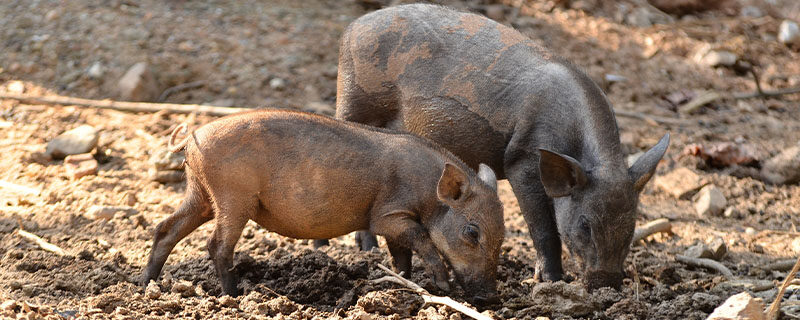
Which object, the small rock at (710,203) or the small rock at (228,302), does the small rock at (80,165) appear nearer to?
the small rock at (228,302)

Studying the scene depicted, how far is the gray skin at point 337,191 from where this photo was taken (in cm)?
500

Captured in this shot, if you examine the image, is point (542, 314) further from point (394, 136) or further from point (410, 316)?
point (394, 136)

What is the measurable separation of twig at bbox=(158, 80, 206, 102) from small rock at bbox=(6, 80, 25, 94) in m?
1.33

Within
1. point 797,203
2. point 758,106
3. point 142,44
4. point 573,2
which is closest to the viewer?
point 797,203

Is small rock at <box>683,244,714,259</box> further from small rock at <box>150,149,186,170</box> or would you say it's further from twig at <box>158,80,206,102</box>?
twig at <box>158,80,206,102</box>

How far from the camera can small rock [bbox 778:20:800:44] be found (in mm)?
12258

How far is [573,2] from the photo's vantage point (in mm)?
12445

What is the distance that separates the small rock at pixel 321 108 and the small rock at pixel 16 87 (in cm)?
279

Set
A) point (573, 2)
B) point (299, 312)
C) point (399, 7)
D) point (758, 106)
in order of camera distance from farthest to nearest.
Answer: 1. point (573, 2)
2. point (758, 106)
3. point (399, 7)
4. point (299, 312)

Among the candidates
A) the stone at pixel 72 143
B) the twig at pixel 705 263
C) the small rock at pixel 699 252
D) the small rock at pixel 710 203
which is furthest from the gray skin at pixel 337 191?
the small rock at pixel 710 203

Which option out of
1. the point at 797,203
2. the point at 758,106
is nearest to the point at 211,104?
the point at 797,203

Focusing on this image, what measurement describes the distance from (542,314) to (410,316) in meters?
0.74

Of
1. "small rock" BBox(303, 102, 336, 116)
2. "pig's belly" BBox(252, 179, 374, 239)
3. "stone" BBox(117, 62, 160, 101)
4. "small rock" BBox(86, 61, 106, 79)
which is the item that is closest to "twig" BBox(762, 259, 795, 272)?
"pig's belly" BBox(252, 179, 374, 239)

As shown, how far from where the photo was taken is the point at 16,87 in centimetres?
915
